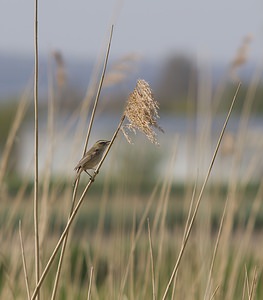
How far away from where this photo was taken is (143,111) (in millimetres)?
1859

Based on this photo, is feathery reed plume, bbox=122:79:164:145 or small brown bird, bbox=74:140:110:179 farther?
small brown bird, bbox=74:140:110:179

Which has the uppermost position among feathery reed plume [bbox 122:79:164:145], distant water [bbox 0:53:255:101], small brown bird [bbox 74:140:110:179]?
distant water [bbox 0:53:255:101]

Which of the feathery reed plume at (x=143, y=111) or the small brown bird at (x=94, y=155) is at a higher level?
the feathery reed plume at (x=143, y=111)

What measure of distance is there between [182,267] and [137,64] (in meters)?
0.82

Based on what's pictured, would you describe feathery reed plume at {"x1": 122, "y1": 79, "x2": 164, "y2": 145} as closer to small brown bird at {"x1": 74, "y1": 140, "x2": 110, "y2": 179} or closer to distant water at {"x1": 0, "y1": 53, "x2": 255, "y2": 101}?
distant water at {"x1": 0, "y1": 53, "x2": 255, "y2": 101}

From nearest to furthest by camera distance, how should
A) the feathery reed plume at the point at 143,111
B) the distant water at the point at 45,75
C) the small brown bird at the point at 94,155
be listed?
the feathery reed plume at the point at 143,111 → the small brown bird at the point at 94,155 → the distant water at the point at 45,75

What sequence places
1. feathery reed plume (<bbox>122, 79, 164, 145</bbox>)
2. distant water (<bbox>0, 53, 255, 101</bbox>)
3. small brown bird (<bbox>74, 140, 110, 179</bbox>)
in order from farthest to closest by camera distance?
distant water (<bbox>0, 53, 255, 101</bbox>)
small brown bird (<bbox>74, 140, 110, 179</bbox>)
feathery reed plume (<bbox>122, 79, 164, 145</bbox>)

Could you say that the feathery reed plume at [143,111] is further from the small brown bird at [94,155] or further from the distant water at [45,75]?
the small brown bird at [94,155]

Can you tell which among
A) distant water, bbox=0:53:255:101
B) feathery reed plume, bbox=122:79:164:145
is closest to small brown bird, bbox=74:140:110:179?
distant water, bbox=0:53:255:101

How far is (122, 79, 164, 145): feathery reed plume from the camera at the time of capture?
1844 mm

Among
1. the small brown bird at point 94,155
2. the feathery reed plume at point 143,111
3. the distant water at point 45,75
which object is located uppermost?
the distant water at point 45,75

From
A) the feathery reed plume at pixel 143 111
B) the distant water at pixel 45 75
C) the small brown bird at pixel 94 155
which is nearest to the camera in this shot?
the feathery reed plume at pixel 143 111

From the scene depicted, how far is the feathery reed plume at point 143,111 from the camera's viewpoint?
6.05 ft

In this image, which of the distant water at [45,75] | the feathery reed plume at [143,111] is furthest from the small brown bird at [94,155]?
the feathery reed plume at [143,111]
